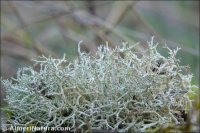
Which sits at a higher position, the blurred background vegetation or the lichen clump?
the blurred background vegetation

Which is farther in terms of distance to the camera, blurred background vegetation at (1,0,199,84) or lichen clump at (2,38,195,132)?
blurred background vegetation at (1,0,199,84)

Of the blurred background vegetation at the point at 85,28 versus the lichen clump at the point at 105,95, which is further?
the blurred background vegetation at the point at 85,28

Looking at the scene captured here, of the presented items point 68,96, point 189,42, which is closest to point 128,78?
point 68,96

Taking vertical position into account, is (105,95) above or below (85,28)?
below

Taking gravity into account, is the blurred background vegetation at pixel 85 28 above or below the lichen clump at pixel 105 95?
above

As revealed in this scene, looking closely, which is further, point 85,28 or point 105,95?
point 85,28

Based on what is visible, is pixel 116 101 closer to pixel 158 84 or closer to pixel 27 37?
pixel 158 84
